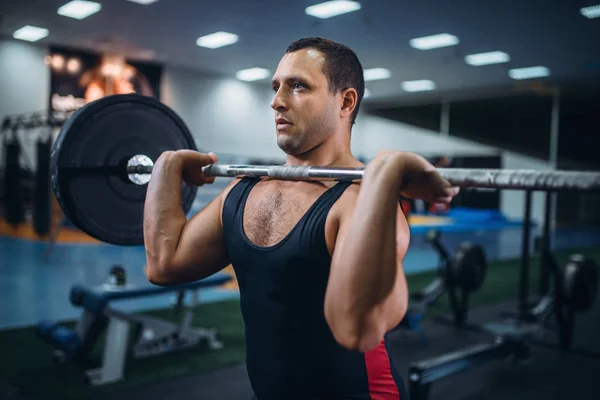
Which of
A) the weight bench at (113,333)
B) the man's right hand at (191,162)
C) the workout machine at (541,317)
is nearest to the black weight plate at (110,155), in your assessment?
the man's right hand at (191,162)

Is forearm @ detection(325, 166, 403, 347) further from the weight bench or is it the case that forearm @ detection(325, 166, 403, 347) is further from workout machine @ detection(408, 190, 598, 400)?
the weight bench

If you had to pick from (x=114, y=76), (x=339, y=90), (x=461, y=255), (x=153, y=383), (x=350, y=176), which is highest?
(x=114, y=76)

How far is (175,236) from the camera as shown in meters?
1.02

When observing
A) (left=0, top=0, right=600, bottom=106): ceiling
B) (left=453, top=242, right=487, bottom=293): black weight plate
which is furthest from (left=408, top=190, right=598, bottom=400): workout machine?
(left=0, top=0, right=600, bottom=106): ceiling

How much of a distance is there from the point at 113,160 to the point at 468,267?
2.86 metres

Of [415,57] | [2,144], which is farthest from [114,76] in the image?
[415,57]

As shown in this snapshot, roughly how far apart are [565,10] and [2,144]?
27.0ft

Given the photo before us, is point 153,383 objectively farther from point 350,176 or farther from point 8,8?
point 8,8

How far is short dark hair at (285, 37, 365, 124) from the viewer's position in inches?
36.1

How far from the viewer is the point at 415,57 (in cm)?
827

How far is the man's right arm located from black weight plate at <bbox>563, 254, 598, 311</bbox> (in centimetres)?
304

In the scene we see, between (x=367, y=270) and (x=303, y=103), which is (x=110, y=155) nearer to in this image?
(x=303, y=103)

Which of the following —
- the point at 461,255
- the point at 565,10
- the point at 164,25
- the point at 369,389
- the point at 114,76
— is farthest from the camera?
the point at 114,76

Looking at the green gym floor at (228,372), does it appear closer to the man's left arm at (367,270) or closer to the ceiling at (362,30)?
the man's left arm at (367,270)
